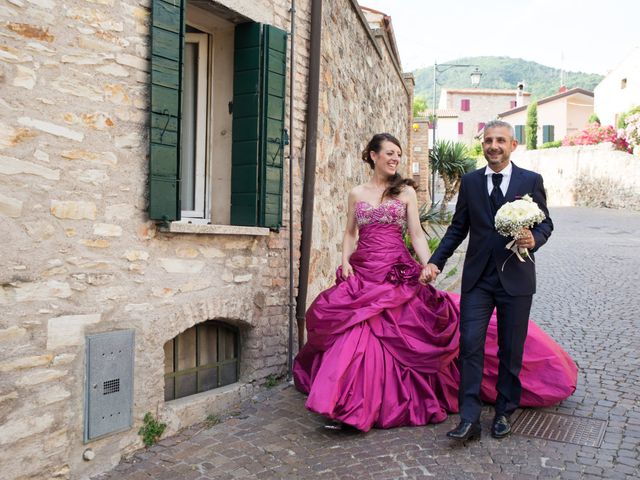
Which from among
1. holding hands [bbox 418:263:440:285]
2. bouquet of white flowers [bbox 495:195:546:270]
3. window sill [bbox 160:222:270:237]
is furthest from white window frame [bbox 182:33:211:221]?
bouquet of white flowers [bbox 495:195:546:270]

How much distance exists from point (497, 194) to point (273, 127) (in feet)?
6.77

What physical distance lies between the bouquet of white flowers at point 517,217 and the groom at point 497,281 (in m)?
0.18

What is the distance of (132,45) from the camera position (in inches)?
171

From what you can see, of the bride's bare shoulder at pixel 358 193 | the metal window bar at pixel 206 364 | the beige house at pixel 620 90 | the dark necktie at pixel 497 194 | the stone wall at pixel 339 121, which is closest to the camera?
the dark necktie at pixel 497 194

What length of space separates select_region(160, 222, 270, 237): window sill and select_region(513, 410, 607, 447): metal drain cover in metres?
2.45

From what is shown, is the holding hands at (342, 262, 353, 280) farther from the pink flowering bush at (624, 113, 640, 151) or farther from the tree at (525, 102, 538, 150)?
the tree at (525, 102, 538, 150)

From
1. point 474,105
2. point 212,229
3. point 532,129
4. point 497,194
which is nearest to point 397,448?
point 497,194

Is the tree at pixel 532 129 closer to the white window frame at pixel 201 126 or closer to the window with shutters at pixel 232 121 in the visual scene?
the window with shutters at pixel 232 121

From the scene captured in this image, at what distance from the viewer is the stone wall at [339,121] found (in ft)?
22.2

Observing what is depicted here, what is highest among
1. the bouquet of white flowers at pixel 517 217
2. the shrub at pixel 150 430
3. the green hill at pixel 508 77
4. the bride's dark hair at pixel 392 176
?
the green hill at pixel 508 77

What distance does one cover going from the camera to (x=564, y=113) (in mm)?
50562

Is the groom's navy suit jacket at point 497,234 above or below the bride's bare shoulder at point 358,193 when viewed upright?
below

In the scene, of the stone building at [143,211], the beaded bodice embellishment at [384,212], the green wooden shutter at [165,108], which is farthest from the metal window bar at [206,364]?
the beaded bodice embellishment at [384,212]

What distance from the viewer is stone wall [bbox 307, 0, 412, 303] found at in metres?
6.77
